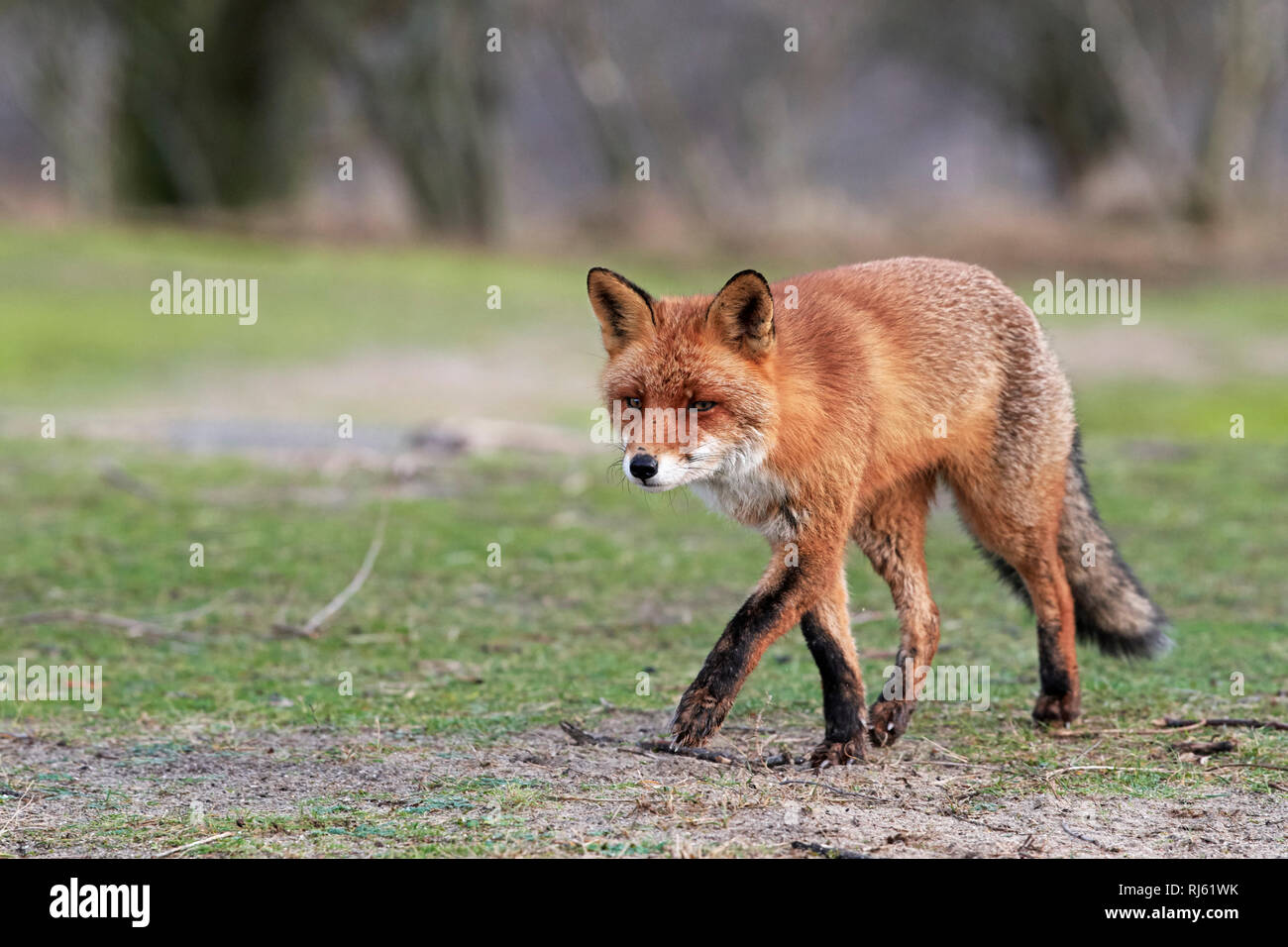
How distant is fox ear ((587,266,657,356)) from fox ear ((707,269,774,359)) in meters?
0.23

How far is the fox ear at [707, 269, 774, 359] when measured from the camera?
5.01 meters

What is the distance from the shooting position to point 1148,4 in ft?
114

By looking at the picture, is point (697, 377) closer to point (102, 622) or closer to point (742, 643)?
point (742, 643)

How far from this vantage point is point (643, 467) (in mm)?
4715

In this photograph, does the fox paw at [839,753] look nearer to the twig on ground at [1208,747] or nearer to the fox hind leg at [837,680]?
the fox hind leg at [837,680]

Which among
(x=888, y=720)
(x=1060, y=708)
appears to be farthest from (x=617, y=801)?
(x=1060, y=708)

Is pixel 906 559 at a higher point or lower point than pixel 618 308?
lower

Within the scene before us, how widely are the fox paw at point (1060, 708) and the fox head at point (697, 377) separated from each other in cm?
158

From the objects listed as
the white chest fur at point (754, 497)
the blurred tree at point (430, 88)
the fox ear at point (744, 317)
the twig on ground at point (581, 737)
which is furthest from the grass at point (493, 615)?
the blurred tree at point (430, 88)

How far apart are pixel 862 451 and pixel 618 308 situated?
0.96m
